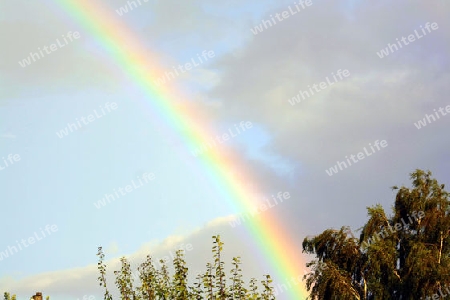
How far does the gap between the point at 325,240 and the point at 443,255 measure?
24.1 feet

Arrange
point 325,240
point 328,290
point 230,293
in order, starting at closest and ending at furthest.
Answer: point 230,293
point 328,290
point 325,240

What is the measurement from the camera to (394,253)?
4434cm

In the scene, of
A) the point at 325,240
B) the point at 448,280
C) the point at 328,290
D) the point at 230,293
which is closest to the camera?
the point at 230,293

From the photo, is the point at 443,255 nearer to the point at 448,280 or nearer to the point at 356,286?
the point at 448,280

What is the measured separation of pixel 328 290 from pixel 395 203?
291 inches

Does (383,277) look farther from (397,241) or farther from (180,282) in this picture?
(180,282)

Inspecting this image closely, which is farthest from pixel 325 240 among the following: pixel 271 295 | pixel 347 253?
pixel 271 295

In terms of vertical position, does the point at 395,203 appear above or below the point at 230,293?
above

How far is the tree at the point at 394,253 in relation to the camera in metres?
42.7

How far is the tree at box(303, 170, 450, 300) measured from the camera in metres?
42.7

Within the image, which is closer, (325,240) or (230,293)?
(230,293)

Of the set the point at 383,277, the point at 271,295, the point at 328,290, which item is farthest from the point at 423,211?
the point at 271,295

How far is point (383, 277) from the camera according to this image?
4459cm

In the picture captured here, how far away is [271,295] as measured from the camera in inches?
893
